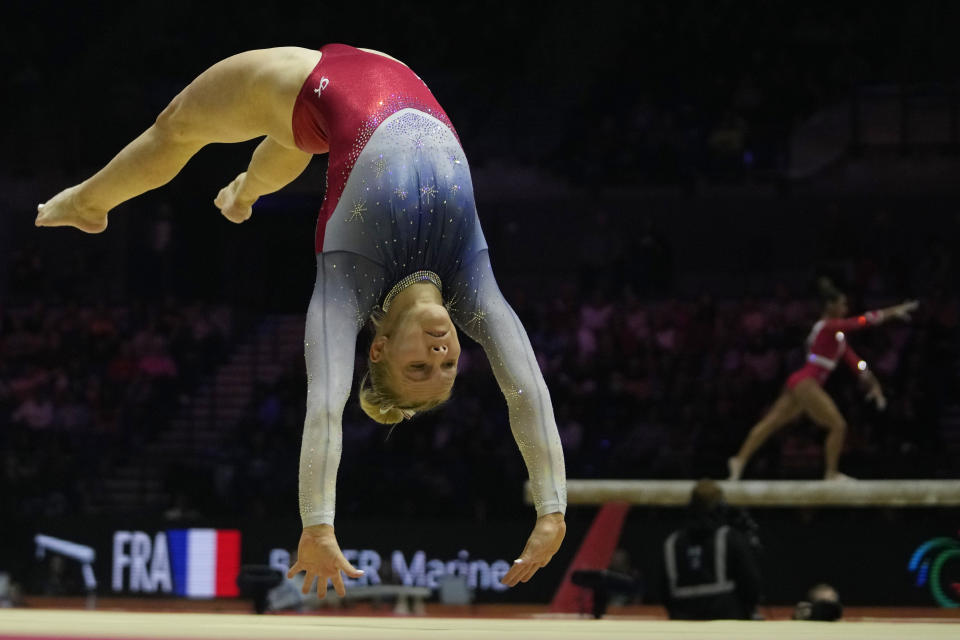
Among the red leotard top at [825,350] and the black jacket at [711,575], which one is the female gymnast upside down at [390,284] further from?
the red leotard top at [825,350]

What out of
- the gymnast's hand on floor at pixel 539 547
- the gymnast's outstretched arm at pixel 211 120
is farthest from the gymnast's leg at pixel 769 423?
the gymnast's hand on floor at pixel 539 547

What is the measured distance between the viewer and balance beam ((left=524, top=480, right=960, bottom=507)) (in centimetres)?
700

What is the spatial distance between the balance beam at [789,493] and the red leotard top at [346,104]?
11.9 ft

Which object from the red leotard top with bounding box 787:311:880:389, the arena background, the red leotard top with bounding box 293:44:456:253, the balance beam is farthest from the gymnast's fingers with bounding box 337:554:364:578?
the arena background

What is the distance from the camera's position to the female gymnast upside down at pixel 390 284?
10.5 ft

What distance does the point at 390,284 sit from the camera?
11.3ft

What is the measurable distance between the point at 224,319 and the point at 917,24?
321 inches

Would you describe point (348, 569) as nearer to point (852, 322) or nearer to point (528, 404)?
point (528, 404)

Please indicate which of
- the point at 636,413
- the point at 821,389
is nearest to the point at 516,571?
the point at 821,389

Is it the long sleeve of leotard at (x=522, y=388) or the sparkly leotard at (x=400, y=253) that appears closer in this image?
the sparkly leotard at (x=400, y=253)

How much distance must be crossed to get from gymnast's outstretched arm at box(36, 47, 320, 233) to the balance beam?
335 centimetres

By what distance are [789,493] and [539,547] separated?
167 inches

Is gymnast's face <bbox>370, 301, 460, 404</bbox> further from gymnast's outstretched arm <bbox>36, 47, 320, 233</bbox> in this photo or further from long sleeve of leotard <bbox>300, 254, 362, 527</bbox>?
gymnast's outstretched arm <bbox>36, 47, 320, 233</bbox>

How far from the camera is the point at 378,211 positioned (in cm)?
341
